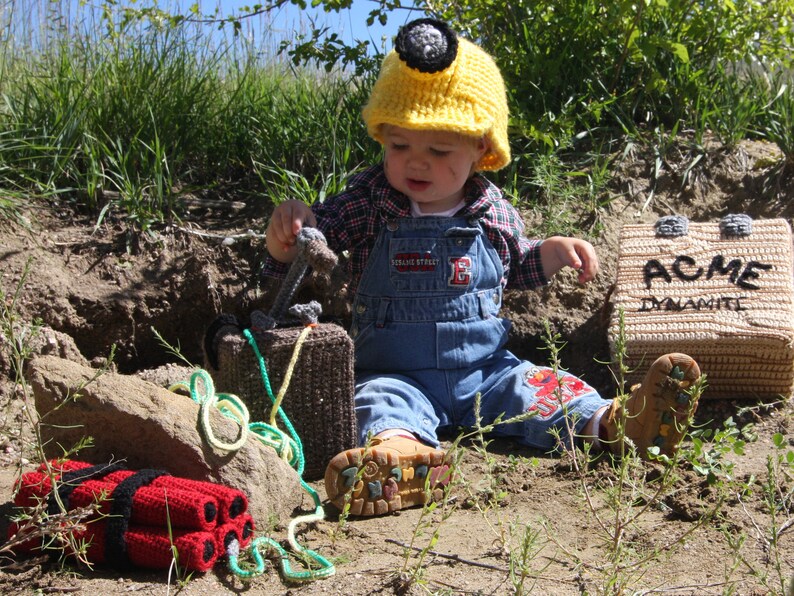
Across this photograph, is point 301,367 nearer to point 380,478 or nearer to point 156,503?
point 380,478

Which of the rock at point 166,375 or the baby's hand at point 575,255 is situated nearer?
the baby's hand at point 575,255

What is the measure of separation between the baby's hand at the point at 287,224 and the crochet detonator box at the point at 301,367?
0.39 feet

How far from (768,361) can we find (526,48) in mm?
1964

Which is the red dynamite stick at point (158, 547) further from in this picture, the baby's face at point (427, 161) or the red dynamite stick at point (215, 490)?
the baby's face at point (427, 161)

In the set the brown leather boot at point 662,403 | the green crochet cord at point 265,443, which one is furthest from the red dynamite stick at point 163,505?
the brown leather boot at point 662,403

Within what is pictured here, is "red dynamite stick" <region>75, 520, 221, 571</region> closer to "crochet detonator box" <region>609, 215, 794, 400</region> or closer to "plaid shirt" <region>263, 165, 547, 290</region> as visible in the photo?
"plaid shirt" <region>263, 165, 547, 290</region>

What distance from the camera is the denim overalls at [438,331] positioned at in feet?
9.85

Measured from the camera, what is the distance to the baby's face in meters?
2.92

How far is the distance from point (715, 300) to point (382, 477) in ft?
4.82

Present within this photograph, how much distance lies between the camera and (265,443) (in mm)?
2412

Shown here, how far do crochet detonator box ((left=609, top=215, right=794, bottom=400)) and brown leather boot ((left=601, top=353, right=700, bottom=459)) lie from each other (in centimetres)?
32

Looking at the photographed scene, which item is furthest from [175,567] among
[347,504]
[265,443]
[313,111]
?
[313,111]

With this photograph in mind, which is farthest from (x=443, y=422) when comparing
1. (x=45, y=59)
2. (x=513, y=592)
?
(x=45, y=59)

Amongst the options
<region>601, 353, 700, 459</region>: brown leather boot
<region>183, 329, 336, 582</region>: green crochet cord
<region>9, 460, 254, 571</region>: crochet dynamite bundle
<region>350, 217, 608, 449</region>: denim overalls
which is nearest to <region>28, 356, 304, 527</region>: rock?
<region>183, 329, 336, 582</region>: green crochet cord
